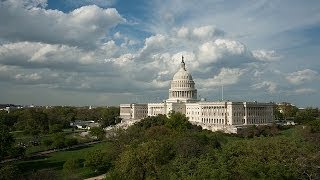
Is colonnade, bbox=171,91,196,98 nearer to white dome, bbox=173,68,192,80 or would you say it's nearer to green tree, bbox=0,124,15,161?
white dome, bbox=173,68,192,80

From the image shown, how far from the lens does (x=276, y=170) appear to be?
116 feet

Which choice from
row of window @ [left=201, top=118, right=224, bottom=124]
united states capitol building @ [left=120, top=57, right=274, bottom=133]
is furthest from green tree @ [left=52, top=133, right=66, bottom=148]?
row of window @ [left=201, top=118, right=224, bottom=124]

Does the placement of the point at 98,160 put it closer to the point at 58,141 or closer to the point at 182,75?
the point at 58,141

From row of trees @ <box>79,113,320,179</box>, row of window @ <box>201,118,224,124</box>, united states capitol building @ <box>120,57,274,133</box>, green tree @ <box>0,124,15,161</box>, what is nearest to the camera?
row of trees @ <box>79,113,320,179</box>

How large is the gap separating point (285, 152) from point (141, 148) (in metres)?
15.0

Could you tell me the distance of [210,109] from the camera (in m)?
112

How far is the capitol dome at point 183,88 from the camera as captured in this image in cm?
13112

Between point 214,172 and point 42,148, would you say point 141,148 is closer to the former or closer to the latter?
point 214,172

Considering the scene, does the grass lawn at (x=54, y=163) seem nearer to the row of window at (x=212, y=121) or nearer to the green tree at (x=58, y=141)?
the green tree at (x=58, y=141)

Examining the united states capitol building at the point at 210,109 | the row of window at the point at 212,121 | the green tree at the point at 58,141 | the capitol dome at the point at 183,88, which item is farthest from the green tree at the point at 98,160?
the capitol dome at the point at 183,88

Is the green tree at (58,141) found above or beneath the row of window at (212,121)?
beneath

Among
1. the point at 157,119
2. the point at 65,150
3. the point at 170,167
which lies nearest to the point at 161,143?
the point at 170,167

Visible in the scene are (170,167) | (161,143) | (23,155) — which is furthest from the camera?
(23,155)

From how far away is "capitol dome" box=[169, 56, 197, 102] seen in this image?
131125mm
